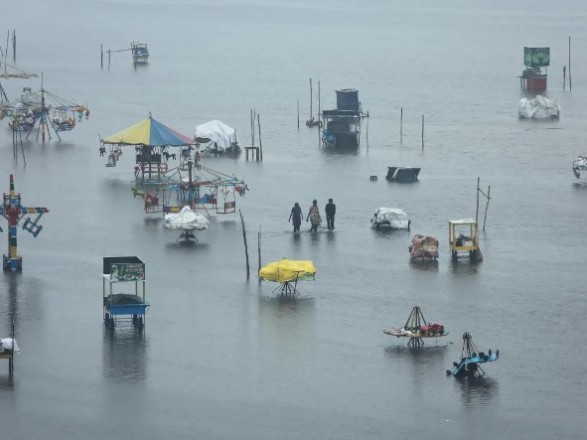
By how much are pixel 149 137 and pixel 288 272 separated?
19.5 metres

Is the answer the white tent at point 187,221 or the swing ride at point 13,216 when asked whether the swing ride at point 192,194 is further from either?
the swing ride at point 13,216

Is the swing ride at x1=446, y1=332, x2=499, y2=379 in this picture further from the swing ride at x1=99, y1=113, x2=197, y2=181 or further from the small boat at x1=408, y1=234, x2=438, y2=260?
the swing ride at x1=99, y1=113, x2=197, y2=181

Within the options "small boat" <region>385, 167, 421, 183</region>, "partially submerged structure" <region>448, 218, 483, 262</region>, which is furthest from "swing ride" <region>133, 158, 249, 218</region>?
"partially submerged structure" <region>448, 218, 483, 262</region>

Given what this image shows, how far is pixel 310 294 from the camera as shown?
41.6m

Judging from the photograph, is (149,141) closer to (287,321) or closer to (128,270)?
(287,321)

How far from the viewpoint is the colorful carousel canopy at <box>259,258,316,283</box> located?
40.5 meters

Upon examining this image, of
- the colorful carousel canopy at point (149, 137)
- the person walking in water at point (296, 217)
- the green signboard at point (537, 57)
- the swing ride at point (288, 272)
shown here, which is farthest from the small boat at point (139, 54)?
the swing ride at point (288, 272)

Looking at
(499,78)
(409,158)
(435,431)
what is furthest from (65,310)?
(499,78)

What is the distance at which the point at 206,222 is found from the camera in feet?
159

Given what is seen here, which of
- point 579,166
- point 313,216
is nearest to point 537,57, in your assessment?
point 579,166

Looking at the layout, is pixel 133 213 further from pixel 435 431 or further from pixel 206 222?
pixel 435 431

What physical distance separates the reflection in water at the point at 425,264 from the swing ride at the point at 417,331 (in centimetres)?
776

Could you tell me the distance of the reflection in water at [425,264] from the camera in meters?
44.9

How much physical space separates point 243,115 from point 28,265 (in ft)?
136
